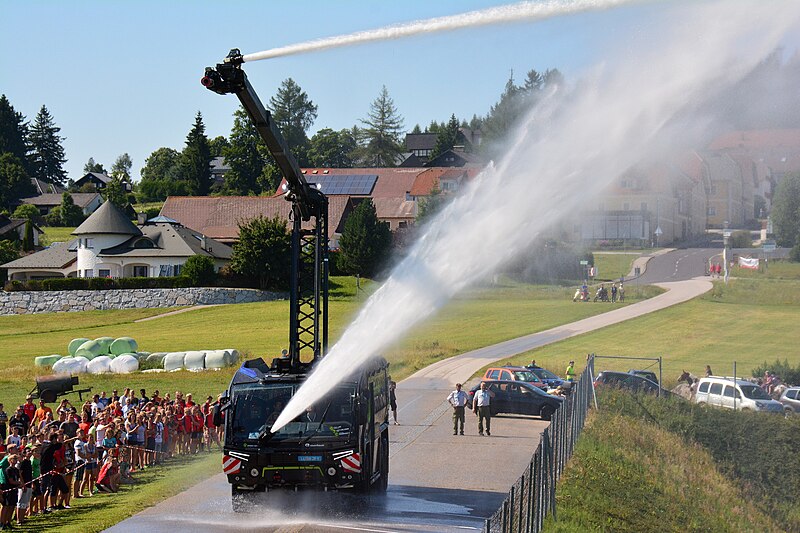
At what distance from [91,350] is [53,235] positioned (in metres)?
102

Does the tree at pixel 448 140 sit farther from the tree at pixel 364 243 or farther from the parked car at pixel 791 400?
the parked car at pixel 791 400

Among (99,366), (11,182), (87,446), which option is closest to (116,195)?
(11,182)

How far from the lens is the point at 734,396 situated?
146ft

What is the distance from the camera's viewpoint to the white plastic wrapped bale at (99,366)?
2233 inches

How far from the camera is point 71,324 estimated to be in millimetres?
92625

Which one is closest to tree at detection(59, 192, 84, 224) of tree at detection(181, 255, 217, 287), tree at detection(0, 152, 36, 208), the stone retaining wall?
tree at detection(0, 152, 36, 208)

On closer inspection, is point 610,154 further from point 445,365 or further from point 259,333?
point 259,333

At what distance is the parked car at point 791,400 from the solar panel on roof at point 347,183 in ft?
312

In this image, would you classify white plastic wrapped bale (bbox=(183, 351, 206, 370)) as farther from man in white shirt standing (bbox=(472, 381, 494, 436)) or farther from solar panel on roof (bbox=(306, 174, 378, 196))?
solar panel on roof (bbox=(306, 174, 378, 196))

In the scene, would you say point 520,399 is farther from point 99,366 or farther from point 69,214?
point 69,214

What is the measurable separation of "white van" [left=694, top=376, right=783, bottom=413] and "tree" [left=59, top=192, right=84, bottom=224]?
14243 centimetres

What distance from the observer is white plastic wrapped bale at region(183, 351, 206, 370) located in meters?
56.7

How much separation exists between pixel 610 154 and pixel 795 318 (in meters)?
55.1

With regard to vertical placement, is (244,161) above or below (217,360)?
above
